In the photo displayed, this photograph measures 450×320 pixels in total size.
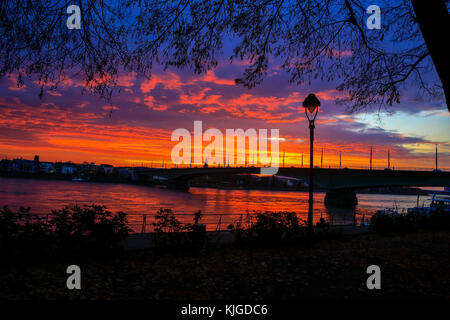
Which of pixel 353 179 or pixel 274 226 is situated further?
pixel 353 179

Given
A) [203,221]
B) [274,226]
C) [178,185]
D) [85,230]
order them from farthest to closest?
[178,185]
[203,221]
[274,226]
[85,230]

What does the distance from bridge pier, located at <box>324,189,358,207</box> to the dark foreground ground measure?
5851 cm

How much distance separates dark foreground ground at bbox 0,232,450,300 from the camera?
17.8ft

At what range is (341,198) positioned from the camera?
214 ft

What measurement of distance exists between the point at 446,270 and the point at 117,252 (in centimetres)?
811

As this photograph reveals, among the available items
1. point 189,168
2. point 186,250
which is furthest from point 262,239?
point 189,168

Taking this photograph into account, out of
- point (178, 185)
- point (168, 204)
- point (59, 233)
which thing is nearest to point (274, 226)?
point (59, 233)

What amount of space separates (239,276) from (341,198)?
64.1 meters

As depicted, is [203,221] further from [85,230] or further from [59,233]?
[59,233]

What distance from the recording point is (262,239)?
10000 millimetres

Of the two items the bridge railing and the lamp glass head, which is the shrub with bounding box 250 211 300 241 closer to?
the bridge railing

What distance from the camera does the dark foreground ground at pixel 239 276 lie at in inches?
213

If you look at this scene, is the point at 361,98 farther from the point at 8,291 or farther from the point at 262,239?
the point at 8,291
